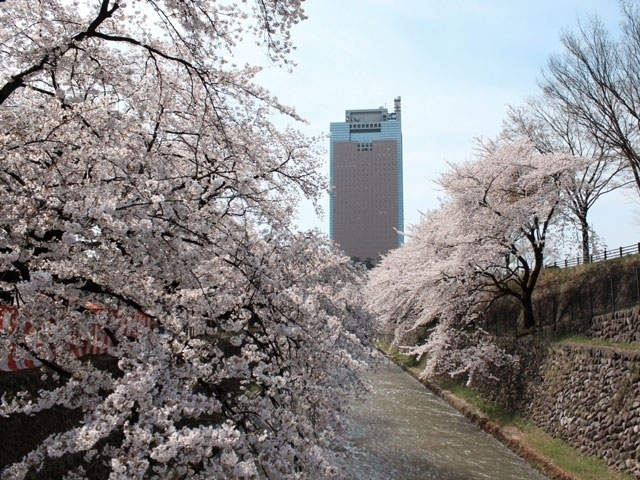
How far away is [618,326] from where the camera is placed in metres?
13.0

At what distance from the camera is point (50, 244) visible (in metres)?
3.72

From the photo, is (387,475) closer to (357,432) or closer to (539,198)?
(357,432)

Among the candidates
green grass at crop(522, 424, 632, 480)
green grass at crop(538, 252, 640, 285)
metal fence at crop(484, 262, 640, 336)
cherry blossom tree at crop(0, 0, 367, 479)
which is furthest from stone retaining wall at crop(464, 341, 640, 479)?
cherry blossom tree at crop(0, 0, 367, 479)

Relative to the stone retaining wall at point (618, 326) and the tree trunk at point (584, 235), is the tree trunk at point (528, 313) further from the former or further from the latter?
the tree trunk at point (584, 235)

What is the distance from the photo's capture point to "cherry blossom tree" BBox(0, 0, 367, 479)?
10.9 ft

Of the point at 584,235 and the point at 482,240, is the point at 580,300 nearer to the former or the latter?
the point at 482,240

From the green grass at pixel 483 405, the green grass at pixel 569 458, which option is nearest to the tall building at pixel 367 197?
the green grass at pixel 483 405

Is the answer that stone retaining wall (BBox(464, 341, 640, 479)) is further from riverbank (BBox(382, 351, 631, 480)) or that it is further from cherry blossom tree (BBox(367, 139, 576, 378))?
cherry blossom tree (BBox(367, 139, 576, 378))

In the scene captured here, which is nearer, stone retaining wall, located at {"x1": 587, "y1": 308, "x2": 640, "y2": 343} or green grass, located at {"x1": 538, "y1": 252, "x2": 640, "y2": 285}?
stone retaining wall, located at {"x1": 587, "y1": 308, "x2": 640, "y2": 343}

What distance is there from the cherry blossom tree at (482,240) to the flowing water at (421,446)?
5.98ft

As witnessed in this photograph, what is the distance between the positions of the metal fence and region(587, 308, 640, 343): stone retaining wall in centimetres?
41

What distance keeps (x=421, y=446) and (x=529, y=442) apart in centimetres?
234

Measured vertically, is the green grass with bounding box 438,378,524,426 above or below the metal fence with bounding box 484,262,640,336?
below

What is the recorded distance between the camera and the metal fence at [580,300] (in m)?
14.6
